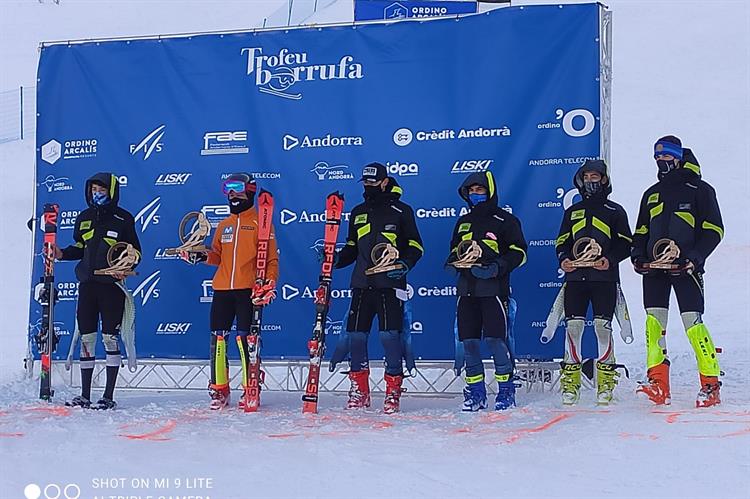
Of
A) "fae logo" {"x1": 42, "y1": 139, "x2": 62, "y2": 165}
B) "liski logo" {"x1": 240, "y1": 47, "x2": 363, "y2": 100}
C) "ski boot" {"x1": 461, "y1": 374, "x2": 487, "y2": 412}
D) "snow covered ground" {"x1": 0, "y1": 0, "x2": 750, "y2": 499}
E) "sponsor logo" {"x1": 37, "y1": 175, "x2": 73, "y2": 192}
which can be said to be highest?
"liski logo" {"x1": 240, "y1": 47, "x2": 363, "y2": 100}

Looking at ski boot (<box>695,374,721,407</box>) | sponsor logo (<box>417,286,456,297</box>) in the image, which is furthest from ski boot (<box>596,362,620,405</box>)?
sponsor logo (<box>417,286,456,297</box>)

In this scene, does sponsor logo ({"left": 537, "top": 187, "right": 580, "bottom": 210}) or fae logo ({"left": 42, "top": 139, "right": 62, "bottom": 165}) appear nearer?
sponsor logo ({"left": 537, "top": 187, "right": 580, "bottom": 210})

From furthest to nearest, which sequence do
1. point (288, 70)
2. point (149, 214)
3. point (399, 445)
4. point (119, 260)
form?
point (149, 214)
point (288, 70)
point (119, 260)
point (399, 445)

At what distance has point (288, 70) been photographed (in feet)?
27.6

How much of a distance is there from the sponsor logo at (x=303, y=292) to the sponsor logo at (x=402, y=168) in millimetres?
1081

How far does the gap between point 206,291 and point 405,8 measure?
4049 millimetres

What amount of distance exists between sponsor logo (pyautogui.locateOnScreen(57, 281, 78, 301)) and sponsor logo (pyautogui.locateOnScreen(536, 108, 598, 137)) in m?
4.37

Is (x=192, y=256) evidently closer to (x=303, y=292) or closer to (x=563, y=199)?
(x=303, y=292)

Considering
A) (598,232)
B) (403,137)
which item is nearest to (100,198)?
(403,137)

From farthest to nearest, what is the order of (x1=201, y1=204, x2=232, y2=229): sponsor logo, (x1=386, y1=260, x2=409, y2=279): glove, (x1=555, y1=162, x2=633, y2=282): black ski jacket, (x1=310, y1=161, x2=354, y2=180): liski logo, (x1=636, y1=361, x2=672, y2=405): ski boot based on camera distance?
(x1=201, y1=204, x2=232, y2=229): sponsor logo
(x1=310, y1=161, x2=354, y2=180): liski logo
(x1=386, y1=260, x2=409, y2=279): glove
(x1=555, y1=162, x2=633, y2=282): black ski jacket
(x1=636, y1=361, x2=672, y2=405): ski boot

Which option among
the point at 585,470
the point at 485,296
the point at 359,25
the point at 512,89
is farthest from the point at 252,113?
the point at 585,470

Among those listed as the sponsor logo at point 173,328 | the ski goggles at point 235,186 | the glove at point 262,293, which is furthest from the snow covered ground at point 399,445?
the ski goggles at point 235,186

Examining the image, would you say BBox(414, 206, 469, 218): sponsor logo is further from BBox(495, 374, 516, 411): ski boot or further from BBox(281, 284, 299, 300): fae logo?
BBox(495, 374, 516, 411): ski boot

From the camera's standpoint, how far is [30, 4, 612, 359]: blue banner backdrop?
7.70 m
